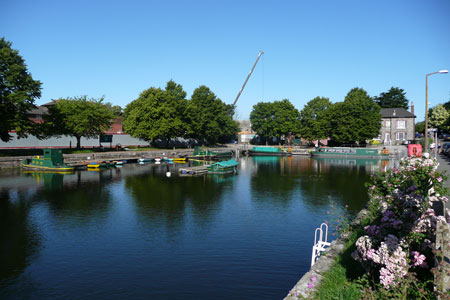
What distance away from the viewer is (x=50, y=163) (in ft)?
176

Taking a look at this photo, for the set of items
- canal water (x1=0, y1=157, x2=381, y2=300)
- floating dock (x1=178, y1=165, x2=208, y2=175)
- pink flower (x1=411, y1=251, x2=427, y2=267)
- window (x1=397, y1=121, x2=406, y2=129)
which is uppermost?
window (x1=397, y1=121, x2=406, y2=129)

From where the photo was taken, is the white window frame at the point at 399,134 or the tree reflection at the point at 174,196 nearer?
the tree reflection at the point at 174,196

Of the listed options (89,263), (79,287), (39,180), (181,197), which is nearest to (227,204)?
(181,197)

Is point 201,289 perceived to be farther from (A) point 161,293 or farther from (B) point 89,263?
(B) point 89,263

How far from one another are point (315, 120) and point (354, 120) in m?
14.1

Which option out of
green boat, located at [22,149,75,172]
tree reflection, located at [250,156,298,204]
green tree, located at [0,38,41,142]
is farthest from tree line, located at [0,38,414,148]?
tree reflection, located at [250,156,298,204]

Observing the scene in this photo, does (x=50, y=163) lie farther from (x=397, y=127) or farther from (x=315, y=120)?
(x=397, y=127)

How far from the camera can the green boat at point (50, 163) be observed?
53.6 m

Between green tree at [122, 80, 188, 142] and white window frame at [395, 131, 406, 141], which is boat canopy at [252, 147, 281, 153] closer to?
green tree at [122, 80, 188, 142]

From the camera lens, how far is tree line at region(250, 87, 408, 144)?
96125 millimetres

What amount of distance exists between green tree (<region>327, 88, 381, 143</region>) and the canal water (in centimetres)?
5833

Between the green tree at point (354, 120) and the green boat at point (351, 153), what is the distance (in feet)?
28.7

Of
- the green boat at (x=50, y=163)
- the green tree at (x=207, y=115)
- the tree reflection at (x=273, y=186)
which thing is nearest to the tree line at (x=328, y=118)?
the green tree at (x=207, y=115)

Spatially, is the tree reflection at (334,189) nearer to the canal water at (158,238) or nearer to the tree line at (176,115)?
the canal water at (158,238)
